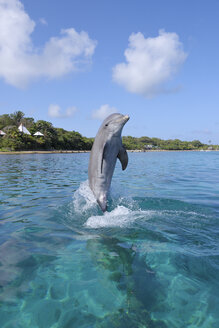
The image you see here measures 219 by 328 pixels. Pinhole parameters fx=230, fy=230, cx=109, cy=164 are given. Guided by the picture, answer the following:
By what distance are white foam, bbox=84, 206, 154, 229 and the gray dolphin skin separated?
0.80ft

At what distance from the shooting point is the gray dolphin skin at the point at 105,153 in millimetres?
5273

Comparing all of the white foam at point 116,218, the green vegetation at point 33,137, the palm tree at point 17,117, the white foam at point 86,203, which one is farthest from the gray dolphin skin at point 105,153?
the palm tree at point 17,117

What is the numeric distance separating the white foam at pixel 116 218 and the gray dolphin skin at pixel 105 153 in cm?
24

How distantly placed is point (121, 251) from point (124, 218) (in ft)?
5.23

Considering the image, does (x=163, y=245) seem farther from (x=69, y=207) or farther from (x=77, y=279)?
(x=69, y=207)

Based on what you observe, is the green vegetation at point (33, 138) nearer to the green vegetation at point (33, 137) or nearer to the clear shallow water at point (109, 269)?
the green vegetation at point (33, 137)

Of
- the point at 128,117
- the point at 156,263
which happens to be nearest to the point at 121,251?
the point at 156,263

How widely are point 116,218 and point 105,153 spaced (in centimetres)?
155

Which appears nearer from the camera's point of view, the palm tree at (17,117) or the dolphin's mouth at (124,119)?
the dolphin's mouth at (124,119)

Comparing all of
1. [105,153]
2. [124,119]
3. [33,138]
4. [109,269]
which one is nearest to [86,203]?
[105,153]

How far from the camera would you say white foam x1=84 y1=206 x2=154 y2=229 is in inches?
200

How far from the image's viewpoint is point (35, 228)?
508 centimetres

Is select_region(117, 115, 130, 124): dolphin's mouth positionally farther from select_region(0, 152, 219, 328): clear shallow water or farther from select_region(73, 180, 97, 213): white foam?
select_region(0, 152, 219, 328): clear shallow water

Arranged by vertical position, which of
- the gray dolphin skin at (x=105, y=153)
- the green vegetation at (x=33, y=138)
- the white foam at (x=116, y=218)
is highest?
the green vegetation at (x=33, y=138)
